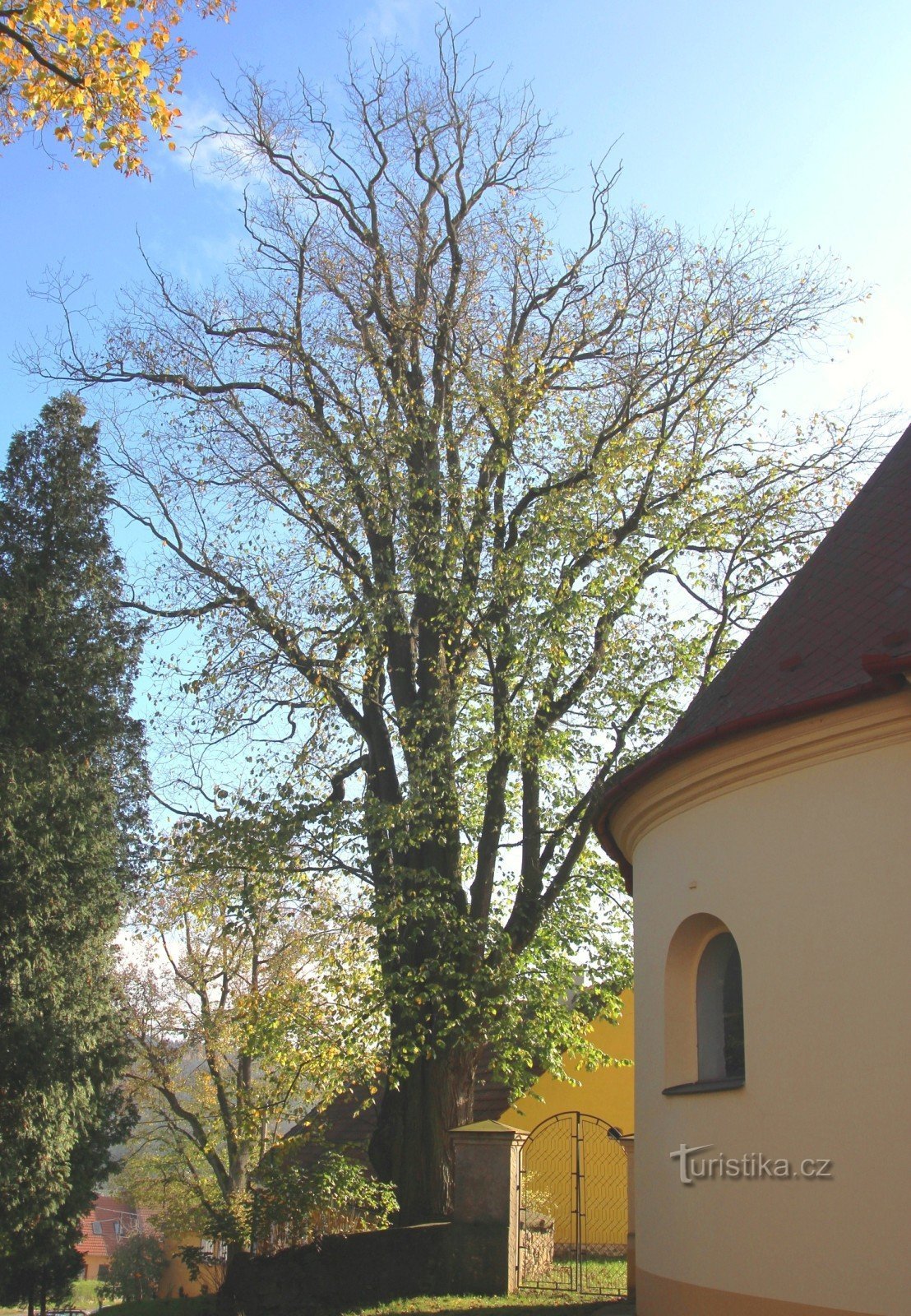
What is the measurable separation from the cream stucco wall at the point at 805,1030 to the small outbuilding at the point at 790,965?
0.04ft

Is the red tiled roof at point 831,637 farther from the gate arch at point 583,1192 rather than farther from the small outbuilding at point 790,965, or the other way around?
the gate arch at point 583,1192

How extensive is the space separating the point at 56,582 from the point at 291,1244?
10.7m

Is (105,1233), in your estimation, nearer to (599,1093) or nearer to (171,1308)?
(599,1093)

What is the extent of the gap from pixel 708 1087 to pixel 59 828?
11.5 metres

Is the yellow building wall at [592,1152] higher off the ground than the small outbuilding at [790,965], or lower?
lower

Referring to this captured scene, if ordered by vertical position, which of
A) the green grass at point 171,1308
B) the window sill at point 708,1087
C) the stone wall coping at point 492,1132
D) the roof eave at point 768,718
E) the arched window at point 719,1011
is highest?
the roof eave at point 768,718

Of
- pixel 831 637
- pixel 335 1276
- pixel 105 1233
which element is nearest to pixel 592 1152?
pixel 335 1276

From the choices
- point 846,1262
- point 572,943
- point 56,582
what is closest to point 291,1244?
point 572,943

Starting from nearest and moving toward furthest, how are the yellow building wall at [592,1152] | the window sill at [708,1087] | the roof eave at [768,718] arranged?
the roof eave at [768,718] < the window sill at [708,1087] < the yellow building wall at [592,1152]

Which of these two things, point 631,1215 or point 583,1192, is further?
point 583,1192

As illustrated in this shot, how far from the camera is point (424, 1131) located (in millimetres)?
13758

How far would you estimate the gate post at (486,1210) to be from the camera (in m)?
12.1

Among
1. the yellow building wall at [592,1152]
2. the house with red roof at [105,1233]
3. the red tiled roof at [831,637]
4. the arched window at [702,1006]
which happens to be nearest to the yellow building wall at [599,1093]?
the yellow building wall at [592,1152]

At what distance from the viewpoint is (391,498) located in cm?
1595
